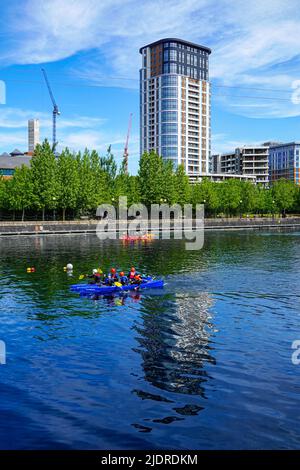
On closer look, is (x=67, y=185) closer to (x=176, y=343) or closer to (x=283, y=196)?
(x=283, y=196)

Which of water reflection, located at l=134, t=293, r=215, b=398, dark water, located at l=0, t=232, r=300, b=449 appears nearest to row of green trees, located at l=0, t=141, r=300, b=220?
dark water, located at l=0, t=232, r=300, b=449

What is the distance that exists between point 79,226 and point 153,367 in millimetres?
96656

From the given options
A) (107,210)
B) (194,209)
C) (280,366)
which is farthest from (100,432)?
(194,209)

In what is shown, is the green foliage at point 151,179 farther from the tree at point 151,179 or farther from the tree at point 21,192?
the tree at point 21,192

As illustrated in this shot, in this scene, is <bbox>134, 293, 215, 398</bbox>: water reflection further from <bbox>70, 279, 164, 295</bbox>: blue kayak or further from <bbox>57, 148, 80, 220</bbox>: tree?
<bbox>57, 148, 80, 220</bbox>: tree

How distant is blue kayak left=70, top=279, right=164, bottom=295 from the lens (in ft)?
137

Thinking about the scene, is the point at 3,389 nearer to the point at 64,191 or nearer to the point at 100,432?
the point at 100,432

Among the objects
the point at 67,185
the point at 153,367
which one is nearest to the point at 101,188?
the point at 67,185

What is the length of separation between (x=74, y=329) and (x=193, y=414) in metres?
13.7

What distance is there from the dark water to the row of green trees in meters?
79.8

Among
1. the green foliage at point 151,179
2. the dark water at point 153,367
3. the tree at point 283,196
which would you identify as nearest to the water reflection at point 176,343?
the dark water at point 153,367

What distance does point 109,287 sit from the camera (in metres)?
41.9

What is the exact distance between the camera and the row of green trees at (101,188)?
4899 inches

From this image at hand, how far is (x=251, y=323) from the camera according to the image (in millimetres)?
31781
